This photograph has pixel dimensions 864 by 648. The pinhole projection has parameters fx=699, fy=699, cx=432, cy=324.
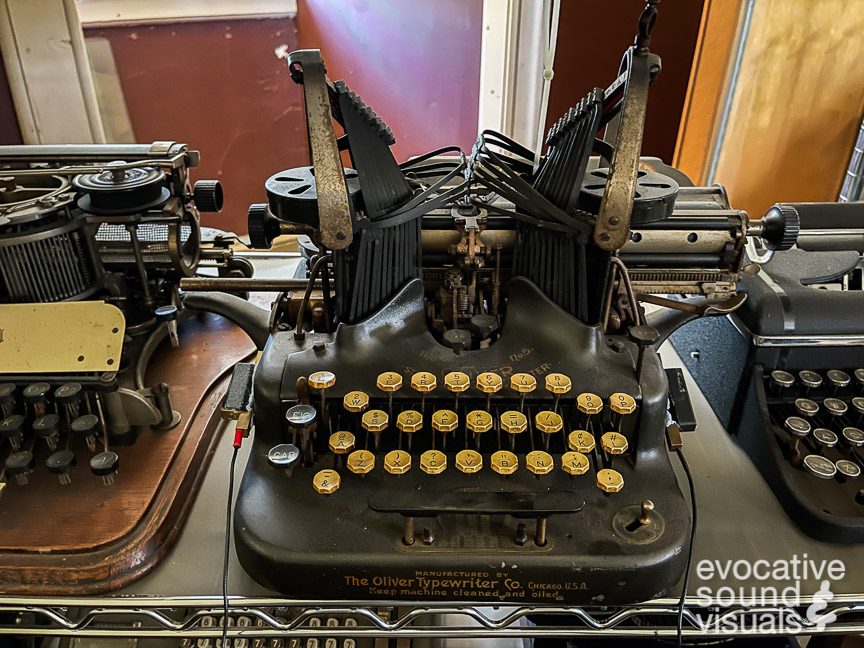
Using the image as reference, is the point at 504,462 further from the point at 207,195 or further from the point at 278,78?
the point at 278,78

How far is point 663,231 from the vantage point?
3.85 ft

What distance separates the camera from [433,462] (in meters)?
0.96

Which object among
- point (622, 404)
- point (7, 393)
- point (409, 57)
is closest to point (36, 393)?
point (7, 393)

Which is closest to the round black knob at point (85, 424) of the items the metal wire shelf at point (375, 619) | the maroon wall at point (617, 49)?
the metal wire shelf at point (375, 619)

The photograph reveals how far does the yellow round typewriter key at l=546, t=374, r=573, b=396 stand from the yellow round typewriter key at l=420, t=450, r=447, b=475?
0.18 m

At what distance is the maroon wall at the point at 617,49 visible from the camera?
2049 millimetres

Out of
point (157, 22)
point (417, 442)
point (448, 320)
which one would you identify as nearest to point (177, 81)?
point (157, 22)

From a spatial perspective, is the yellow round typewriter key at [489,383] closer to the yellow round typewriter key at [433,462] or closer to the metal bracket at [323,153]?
the yellow round typewriter key at [433,462]

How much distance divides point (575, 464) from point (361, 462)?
11.3 inches

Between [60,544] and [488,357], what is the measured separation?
670 mm

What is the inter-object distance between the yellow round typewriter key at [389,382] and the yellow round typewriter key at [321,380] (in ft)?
0.22

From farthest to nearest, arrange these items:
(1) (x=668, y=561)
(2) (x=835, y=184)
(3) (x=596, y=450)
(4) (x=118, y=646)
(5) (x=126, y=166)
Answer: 1. (2) (x=835, y=184)
2. (5) (x=126, y=166)
3. (4) (x=118, y=646)
4. (3) (x=596, y=450)
5. (1) (x=668, y=561)

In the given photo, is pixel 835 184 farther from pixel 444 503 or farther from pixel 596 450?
pixel 444 503

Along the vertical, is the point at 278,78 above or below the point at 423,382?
above
